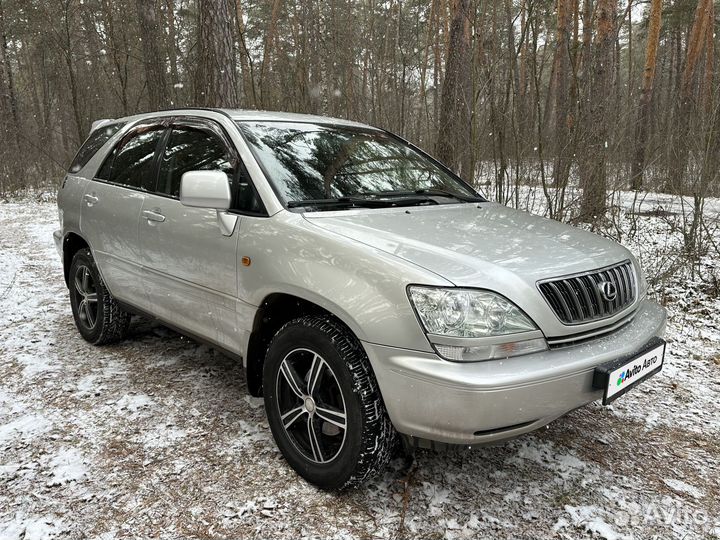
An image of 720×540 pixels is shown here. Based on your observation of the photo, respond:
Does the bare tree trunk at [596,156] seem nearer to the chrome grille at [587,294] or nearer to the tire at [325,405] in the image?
the chrome grille at [587,294]

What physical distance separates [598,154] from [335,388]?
5.66m

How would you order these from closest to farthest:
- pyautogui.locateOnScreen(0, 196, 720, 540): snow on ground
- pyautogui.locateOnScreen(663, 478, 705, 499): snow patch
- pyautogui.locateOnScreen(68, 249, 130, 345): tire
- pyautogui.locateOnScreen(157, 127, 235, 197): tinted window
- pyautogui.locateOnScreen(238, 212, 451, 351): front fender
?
1. pyautogui.locateOnScreen(238, 212, 451, 351): front fender
2. pyautogui.locateOnScreen(0, 196, 720, 540): snow on ground
3. pyautogui.locateOnScreen(663, 478, 705, 499): snow patch
4. pyautogui.locateOnScreen(157, 127, 235, 197): tinted window
5. pyautogui.locateOnScreen(68, 249, 130, 345): tire

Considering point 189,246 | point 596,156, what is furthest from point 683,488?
point 596,156

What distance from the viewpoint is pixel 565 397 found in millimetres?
2062

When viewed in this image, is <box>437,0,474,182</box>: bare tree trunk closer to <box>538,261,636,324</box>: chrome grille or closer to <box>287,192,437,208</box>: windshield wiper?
<box>287,192,437,208</box>: windshield wiper

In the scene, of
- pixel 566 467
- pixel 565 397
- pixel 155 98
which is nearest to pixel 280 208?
pixel 565 397

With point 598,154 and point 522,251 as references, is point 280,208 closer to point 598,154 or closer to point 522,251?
point 522,251

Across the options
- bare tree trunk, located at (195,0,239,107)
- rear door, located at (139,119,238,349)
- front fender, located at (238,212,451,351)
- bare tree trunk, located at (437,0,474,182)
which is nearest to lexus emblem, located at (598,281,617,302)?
front fender, located at (238,212,451,351)

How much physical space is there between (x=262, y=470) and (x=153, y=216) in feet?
5.70

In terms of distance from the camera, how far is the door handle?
10.6 feet

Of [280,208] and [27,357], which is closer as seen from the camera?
[280,208]

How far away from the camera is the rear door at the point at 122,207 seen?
3.55 m

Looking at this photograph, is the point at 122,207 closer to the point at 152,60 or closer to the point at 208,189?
the point at 208,189

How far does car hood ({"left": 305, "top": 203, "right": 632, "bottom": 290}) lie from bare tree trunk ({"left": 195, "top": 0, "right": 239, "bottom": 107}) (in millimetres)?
5202
